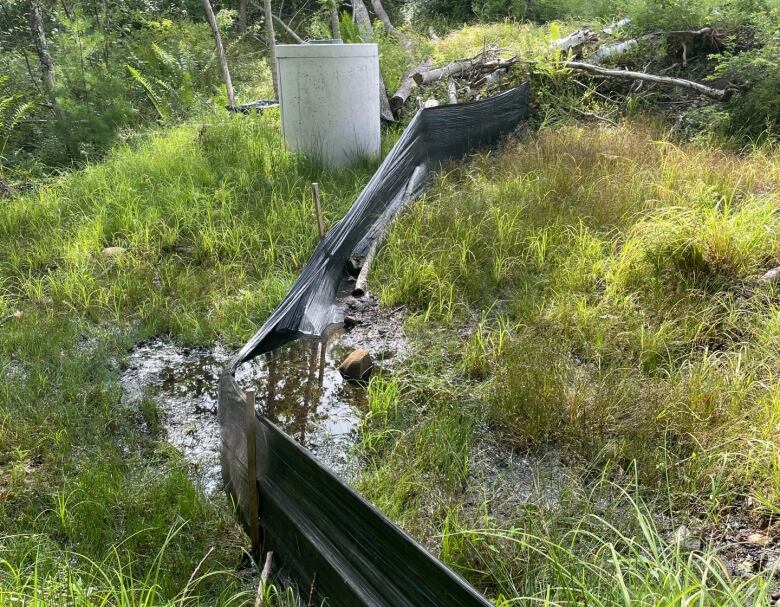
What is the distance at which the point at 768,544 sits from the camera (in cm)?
214

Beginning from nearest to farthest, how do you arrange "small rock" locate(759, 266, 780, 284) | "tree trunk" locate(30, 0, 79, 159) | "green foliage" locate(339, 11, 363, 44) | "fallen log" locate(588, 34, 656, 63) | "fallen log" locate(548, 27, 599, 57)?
"small rock" locate(759, 266, 780, 284) < "tree trunk" locate(30, 0, 79, 159) < "fallen log" locate(588, 34, 656, 63) < "fallen log" locate(548, 27, 599, 57) < "green foliage" locate(339, 11, 363, 44)

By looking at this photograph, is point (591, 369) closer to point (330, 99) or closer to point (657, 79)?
point (330, 99)

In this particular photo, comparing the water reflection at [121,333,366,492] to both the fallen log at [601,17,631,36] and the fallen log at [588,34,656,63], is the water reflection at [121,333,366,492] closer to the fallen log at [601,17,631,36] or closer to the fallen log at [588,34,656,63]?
the fallen log at [588,34,656,63]

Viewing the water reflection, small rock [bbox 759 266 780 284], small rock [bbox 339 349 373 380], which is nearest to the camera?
the water reflection

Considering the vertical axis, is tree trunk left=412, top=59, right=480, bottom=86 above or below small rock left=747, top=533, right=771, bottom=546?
Answer: above

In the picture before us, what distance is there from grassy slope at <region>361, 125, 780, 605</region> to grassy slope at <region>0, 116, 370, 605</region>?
0.83 m

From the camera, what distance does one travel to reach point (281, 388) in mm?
3357

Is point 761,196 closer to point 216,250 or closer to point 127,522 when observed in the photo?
point 216,250

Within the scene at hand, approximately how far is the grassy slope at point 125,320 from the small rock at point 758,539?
1.87 m

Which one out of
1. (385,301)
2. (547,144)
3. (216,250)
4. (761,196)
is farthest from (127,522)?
(547,144)

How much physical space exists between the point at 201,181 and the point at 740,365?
15.4 feet

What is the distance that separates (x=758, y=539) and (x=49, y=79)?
8.35 m

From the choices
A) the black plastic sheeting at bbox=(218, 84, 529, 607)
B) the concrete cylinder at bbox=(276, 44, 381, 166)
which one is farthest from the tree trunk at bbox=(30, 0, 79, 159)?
the black plastic sheeting at bbox=(218, 84, 529, 607)

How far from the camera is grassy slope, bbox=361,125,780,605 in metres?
2.12
